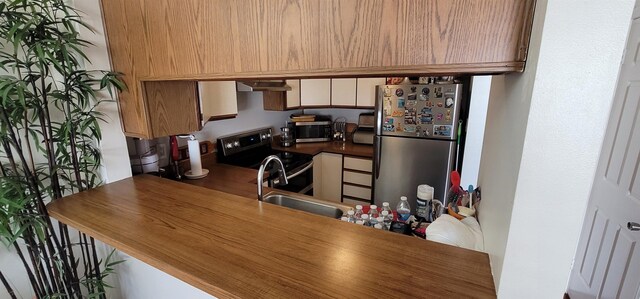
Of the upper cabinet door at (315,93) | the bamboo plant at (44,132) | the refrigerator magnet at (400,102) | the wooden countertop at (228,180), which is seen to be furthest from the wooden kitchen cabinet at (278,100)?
the bamboo plant at (44,132)

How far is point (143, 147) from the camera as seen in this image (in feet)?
5.66

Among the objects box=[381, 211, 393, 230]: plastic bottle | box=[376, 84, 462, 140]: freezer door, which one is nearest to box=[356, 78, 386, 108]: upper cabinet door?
box=[376, 84, 462, 140]: freezer door

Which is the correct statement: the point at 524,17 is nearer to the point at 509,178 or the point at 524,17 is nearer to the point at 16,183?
the point at 509,178

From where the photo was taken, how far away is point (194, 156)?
2109mm

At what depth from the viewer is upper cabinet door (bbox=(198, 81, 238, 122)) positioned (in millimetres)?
1918

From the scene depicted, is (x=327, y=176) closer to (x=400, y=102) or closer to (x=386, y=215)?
(x=400, y=102)

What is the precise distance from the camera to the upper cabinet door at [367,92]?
3217 mm

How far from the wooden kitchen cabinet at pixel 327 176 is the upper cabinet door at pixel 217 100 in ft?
4.14

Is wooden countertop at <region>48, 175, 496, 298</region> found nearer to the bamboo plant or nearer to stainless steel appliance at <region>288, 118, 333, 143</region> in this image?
the bamboo plant

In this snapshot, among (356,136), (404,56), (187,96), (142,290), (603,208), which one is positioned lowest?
(142,290)

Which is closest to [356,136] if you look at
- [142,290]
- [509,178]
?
[142,290]

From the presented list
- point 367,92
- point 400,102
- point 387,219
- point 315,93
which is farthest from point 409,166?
point 315,93

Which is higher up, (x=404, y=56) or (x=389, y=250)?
(x=404, y=56)

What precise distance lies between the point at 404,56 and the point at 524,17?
0.23m
